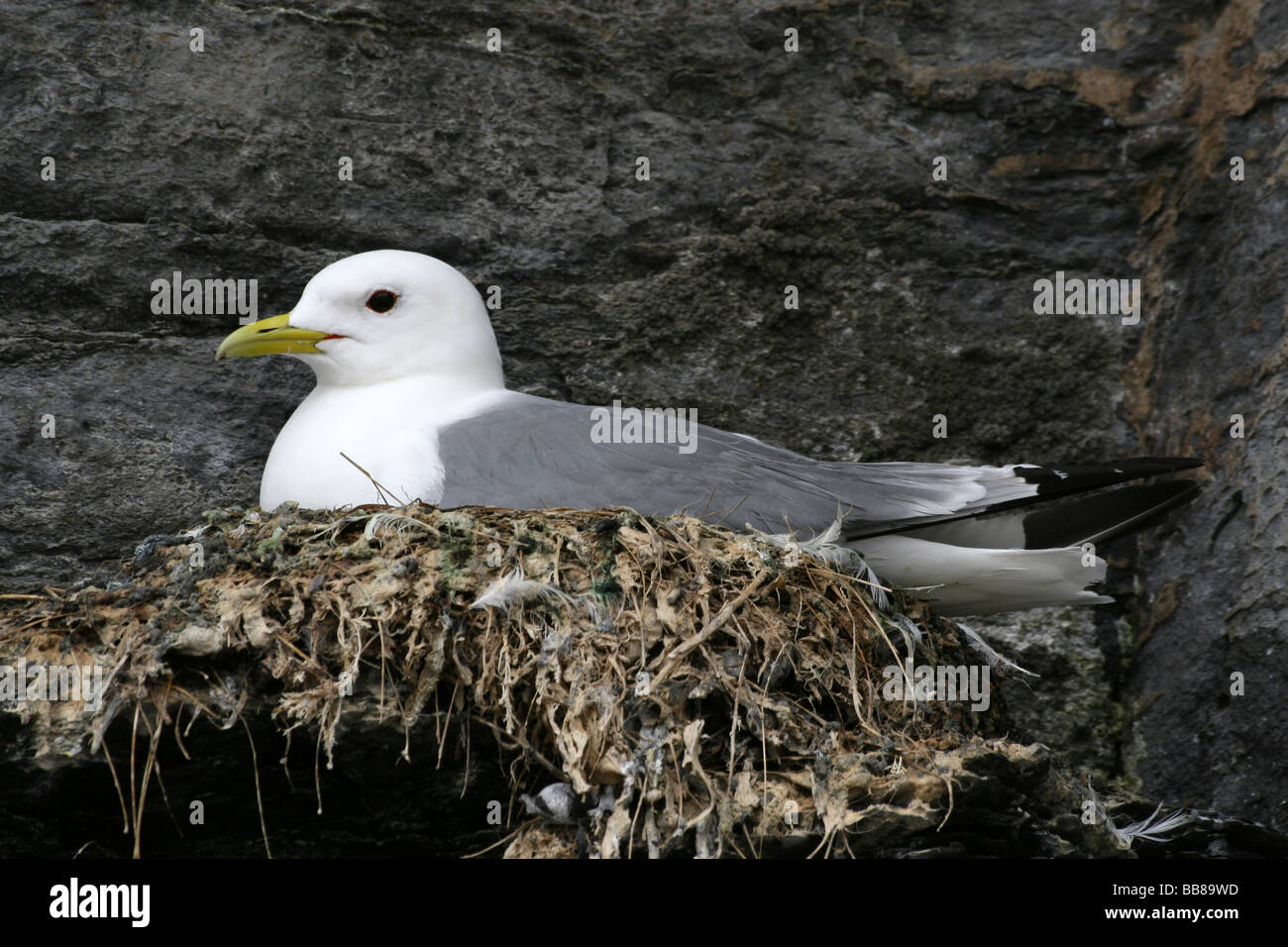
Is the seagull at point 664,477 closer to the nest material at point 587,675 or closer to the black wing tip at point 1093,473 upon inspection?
the black wing tip at point 1093,473

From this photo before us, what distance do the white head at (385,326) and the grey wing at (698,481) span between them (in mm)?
341

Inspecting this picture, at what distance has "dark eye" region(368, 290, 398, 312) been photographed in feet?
10.5

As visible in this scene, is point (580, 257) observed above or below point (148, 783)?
above

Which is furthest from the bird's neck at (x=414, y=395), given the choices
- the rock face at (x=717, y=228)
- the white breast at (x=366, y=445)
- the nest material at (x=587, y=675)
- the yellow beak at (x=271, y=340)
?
the nest material at (x=587, y=675)

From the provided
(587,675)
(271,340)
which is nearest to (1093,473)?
(587,675)

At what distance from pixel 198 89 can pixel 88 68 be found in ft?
0.82

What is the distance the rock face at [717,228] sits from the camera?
3.37 meters

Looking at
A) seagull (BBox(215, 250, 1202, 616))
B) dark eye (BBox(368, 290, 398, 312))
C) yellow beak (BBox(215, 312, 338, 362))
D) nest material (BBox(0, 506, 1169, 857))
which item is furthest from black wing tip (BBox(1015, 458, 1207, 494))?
yellow beak (BBox(215, 312, 338, 362))

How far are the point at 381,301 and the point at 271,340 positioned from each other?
268mm

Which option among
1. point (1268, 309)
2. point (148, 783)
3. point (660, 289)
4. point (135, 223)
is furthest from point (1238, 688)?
point (135, 223)

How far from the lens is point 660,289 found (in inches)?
143

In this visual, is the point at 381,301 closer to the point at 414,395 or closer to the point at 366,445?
the point at 414,395

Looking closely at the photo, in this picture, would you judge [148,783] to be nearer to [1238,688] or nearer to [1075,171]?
[1238,688]

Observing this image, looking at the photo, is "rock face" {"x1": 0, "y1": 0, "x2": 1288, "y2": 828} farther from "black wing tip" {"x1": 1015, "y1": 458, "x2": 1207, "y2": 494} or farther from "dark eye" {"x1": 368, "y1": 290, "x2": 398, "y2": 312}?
"black wing tip" {"x1": 1015, "y1": 458, "x2": 1207, "y2": 494}
